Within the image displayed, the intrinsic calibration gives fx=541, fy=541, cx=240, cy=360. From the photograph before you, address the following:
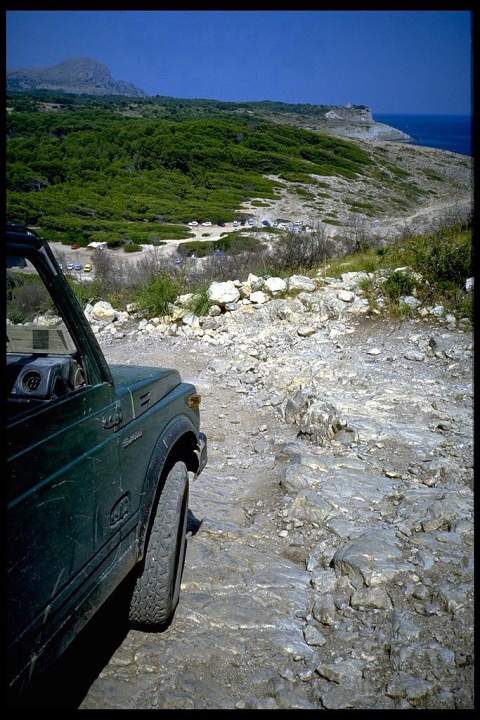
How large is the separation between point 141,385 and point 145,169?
42.8 metres

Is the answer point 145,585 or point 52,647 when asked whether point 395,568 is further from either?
point 52,647

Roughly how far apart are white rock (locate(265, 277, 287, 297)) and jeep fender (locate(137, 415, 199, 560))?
662 cm

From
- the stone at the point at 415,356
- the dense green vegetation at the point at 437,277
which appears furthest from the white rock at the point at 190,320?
the stone at the point at 415,356

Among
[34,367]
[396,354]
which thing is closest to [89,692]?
[34,367]

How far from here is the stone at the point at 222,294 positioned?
30.7ft

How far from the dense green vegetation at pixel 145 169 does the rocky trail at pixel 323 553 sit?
19.2m

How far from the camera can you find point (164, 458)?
2545 mm

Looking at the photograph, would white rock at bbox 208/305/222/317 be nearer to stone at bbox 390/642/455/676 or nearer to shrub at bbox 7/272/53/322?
shrub at bbox 7/272/53/322

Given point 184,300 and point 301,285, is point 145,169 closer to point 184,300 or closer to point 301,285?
point 184,300

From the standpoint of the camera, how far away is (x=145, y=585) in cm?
249

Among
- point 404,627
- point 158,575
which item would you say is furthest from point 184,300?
point 404,627

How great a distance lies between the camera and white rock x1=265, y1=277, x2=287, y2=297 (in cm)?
955

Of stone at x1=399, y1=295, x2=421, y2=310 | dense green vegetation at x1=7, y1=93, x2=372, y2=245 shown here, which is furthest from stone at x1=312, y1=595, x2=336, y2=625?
dense green vegetation at x1=7, y1=93, x2=372, y2=245

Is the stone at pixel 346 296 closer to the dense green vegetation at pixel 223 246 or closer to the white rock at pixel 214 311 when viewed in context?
the white rock at pixel 214 311
